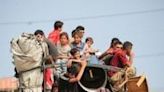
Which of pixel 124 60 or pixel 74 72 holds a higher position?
pixel 124 60

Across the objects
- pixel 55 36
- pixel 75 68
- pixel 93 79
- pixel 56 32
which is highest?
pixel 56 32

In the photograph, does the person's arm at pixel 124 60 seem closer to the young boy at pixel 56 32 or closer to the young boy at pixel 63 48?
the young boy at pixel 63 48

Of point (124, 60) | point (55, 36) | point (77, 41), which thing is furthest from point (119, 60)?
point (55, 36)

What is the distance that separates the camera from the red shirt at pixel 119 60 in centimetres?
1444

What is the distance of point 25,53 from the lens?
12.7 metres

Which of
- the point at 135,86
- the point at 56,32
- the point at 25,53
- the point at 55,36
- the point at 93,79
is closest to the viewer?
the point at 25,53

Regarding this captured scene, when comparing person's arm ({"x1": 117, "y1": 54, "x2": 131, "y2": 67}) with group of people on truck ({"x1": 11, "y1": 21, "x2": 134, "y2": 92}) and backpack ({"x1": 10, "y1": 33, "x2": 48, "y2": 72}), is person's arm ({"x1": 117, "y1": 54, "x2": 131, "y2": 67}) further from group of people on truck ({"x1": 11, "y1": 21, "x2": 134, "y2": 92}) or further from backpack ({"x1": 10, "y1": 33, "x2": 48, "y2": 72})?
backpack ({"x1": 10, "y1": 33, "x2": 48, "y2": 72})

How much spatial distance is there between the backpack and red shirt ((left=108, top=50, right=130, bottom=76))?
7.74 feet

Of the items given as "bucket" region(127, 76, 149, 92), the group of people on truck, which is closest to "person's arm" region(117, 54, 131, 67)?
the group of people on truck

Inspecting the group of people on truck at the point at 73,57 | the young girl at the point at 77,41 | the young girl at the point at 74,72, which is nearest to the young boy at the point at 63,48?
the group of people on truck at the point at 73,57

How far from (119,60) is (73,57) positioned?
5.58ft

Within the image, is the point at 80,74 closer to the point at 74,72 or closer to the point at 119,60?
the point at 74,72

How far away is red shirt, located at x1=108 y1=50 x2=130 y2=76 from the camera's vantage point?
14.4 meters

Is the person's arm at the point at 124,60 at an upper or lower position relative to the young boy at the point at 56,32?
lower
